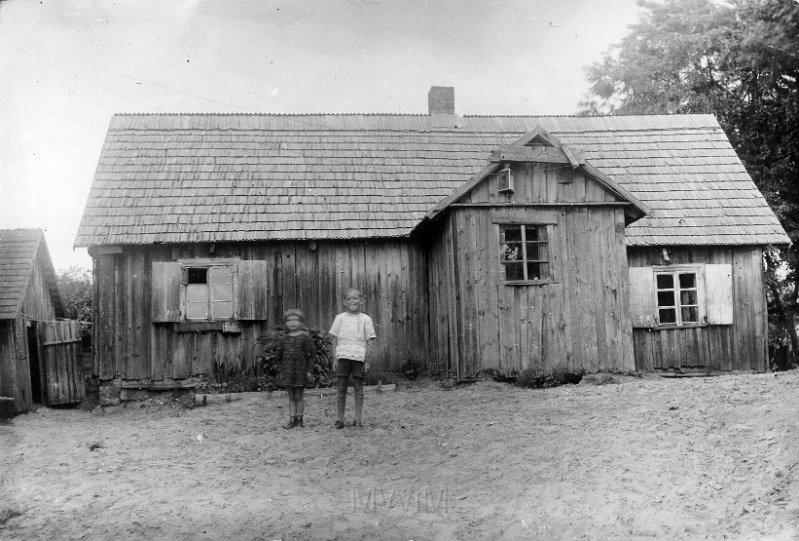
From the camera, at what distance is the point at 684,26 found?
26.5 meters

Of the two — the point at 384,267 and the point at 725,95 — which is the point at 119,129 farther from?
the point at 725,95

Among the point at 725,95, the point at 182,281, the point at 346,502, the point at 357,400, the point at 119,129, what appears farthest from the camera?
the point at 725,95

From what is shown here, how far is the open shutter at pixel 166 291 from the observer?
566 inches

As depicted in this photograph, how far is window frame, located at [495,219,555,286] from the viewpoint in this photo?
1329cm

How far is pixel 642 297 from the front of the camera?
1542 centimetres

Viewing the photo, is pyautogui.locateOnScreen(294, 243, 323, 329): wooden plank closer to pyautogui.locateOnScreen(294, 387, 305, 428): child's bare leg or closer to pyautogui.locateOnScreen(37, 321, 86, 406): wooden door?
pyautogui.locateOnScreen(294, 387, 305, 428): child's bare leg

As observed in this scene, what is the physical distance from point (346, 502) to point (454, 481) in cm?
111

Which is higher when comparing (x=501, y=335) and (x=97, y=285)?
(x=97, y=285)

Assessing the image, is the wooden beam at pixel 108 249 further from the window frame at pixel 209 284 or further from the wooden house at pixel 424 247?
the window frame at pixel 209 284

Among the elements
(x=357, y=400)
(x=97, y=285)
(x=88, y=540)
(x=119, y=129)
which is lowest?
(x=88, y=540)

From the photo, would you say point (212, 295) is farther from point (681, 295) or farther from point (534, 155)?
point (681, 295)

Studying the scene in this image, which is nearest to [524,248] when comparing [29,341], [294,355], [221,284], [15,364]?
[294,355]

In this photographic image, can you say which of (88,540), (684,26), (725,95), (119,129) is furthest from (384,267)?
(684,26)

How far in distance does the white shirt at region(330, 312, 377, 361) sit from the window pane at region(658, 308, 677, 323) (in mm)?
8756
